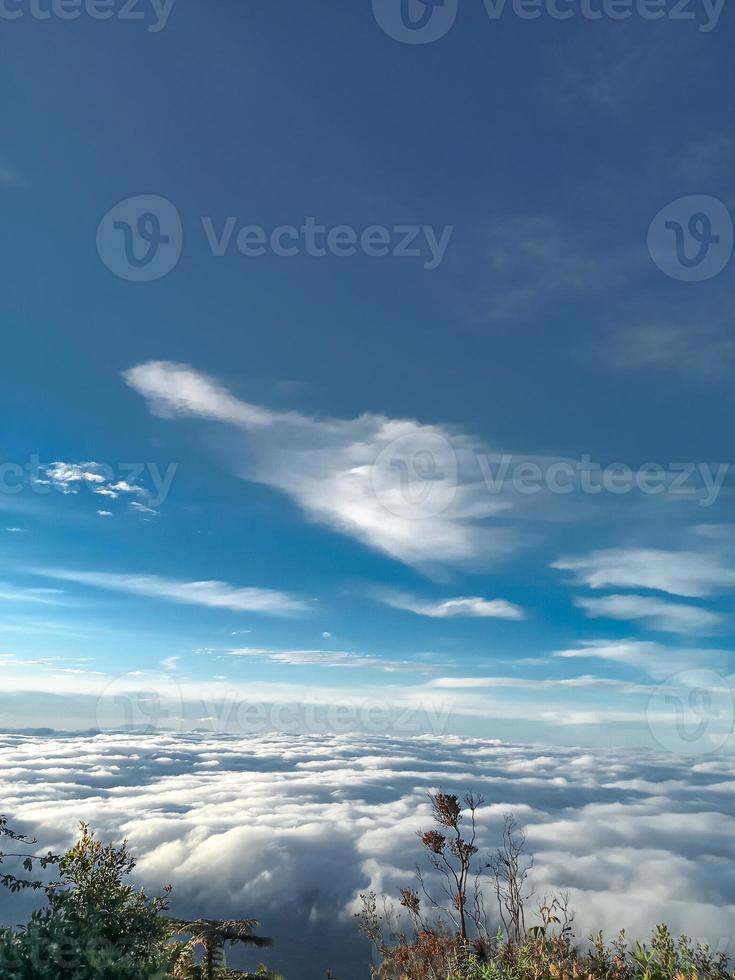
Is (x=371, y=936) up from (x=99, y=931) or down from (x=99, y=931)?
down

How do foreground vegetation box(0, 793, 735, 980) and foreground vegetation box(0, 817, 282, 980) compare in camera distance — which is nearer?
foreground vegetation box(0, 793, 735, 980)

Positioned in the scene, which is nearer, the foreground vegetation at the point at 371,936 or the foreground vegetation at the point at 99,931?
the foreground vegetation at the point at 371,936

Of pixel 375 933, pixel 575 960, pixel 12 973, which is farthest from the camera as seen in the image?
pixel 375 933

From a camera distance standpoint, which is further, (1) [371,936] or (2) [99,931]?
(1) [371,936]

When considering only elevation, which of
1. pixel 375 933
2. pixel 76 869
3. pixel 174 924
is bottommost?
pixel 375 933

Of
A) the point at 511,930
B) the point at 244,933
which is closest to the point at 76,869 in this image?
the point at 244,933

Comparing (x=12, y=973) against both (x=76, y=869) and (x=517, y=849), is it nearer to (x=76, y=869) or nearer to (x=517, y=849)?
(x=76, y=869)

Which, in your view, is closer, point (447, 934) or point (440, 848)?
point (440, 848)

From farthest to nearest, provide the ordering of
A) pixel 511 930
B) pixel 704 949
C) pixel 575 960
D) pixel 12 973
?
pixel 511 930 → pixel 575 960 → pixel 12 973 → pixel 704 949
